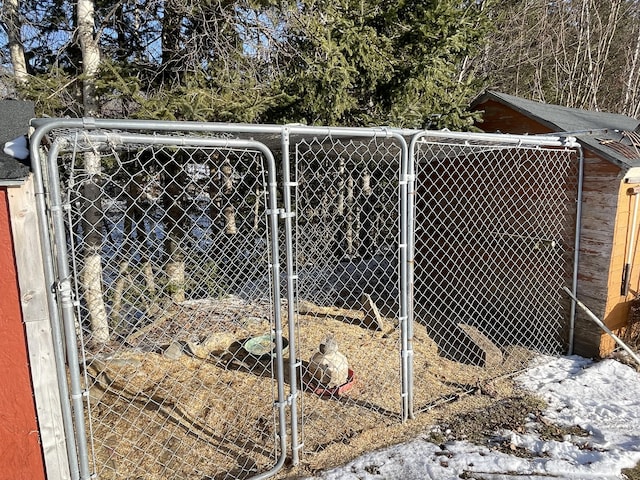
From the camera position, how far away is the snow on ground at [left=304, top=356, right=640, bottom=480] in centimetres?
274

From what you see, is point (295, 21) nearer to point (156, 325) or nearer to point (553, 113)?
point (553, 113)

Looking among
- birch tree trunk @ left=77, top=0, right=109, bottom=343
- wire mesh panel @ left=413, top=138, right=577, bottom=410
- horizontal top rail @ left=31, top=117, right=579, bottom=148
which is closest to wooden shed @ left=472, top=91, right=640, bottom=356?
wire mesh panel @ left=413, top=138, right=577, bottom=410

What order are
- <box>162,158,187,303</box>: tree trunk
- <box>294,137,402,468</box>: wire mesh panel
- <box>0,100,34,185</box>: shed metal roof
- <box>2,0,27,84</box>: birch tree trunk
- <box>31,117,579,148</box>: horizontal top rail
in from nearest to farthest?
<box>0,100,34,185</box>: shed metal roof, <box>31,117,579,148</box>: horizontal top rail, <box>294,137,402,468</box>: wire mesh panel, <box>2,0,27,84</box>: birch tree trunk, <box>162,158,187,303</box>: tree trunk

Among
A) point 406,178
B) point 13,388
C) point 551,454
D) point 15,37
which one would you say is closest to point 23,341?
point 13,388

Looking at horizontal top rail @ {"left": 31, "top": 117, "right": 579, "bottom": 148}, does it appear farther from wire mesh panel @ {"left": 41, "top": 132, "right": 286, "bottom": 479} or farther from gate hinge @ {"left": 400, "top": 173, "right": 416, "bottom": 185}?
gate hinge @ {"left": 400, "top": 173, "right": 416, "bottom": 185}

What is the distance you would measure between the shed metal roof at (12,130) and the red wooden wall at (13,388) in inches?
4.4

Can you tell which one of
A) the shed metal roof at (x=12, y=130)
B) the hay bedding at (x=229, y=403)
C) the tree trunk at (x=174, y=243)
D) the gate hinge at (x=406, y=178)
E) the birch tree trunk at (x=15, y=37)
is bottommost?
the hay bedding at (x=229, y=403)

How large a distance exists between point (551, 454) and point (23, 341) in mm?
3357

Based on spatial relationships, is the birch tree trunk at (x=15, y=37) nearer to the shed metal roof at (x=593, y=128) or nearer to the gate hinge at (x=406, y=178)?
the gate hinge at (x=406, y=178)

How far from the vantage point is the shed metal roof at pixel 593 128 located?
4281 millimetres

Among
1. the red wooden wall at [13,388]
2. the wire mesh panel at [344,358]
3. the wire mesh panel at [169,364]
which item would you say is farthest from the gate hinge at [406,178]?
the red wooden wall at [13,388]

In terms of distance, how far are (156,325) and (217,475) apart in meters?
3.06

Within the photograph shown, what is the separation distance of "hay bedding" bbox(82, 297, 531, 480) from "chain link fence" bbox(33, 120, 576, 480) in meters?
0.02

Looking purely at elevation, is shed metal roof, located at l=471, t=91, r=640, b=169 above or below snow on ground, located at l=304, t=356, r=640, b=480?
above
